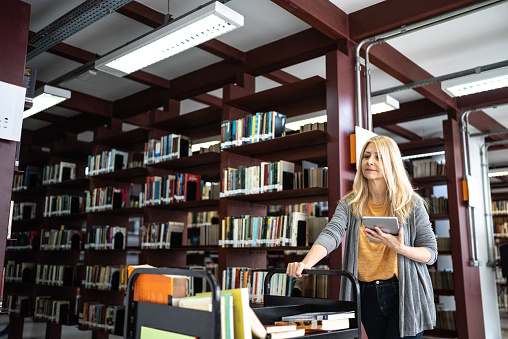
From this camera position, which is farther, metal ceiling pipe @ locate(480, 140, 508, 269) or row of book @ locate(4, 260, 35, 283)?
row of book @ locate(4, 260, 35, 283)

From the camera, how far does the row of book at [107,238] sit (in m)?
5.81

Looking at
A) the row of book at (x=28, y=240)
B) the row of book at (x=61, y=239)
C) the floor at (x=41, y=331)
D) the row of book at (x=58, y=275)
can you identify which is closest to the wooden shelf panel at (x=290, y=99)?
the row of book at (x=61, y=239)

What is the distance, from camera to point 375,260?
81.2 inches

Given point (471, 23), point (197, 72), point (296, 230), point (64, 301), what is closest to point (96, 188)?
point (64, 301)

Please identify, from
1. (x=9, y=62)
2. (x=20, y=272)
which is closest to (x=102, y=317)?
(x=20, y=272)

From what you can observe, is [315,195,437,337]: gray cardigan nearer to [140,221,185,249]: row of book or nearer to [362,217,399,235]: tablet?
[362,217,399,235]: tablet

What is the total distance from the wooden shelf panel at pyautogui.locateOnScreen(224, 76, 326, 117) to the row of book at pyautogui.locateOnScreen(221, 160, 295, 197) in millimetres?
650

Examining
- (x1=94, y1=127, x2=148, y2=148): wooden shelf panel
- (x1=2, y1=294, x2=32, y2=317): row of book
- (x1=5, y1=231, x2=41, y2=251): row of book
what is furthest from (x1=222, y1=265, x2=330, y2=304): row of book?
(x1=5, y1=231, x2=41, y2=251): row of book

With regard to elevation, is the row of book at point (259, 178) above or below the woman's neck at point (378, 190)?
above

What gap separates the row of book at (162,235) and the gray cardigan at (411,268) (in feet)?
10.8

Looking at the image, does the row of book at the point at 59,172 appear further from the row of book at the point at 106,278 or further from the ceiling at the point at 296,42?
the row of book at the point at 106,278

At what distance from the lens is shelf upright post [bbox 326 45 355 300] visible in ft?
12.5

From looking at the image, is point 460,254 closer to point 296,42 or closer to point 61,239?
point 296,42

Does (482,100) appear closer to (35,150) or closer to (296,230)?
(296,230)
